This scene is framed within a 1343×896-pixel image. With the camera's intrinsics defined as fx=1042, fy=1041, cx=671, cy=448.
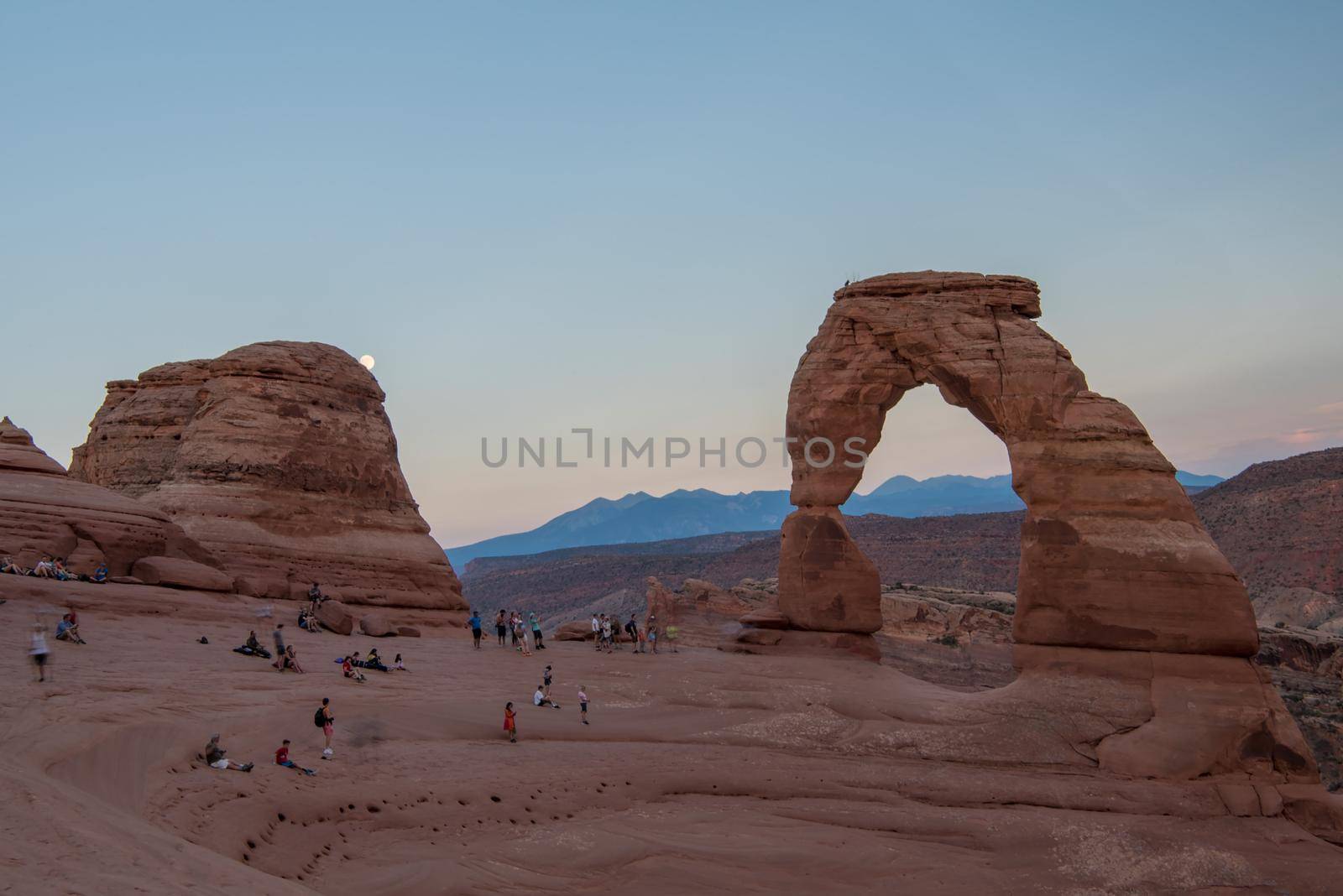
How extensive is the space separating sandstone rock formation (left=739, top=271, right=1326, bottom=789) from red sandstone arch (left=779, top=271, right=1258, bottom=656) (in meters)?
0.03

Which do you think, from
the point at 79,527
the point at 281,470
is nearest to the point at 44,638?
the point at 79,527

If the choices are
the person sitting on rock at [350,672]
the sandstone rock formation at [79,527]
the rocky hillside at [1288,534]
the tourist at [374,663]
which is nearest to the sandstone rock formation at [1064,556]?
the tourist at [374,663]

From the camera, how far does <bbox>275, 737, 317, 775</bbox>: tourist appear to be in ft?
42.0

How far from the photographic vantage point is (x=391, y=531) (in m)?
28.9

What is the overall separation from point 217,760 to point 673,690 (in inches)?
408

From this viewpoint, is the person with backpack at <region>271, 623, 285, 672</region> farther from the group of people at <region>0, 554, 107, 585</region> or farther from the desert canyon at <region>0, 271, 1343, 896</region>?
the group of people at <region>0, 554, 107, 585</region>

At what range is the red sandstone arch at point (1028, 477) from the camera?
19734 mm

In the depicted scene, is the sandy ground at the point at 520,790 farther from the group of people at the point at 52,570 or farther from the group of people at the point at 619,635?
the group of people at the point at 619,635

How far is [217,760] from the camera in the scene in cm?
1209

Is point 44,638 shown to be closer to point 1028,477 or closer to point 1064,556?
point 1064,556

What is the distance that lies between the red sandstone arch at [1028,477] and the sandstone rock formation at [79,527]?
1393 centimetres

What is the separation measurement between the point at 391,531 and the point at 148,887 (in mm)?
22507

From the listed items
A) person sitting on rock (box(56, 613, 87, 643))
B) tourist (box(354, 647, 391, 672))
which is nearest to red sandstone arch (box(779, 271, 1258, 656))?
tourist (box(354, 647, 391, 672))

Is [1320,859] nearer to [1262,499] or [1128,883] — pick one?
[1128,883]
